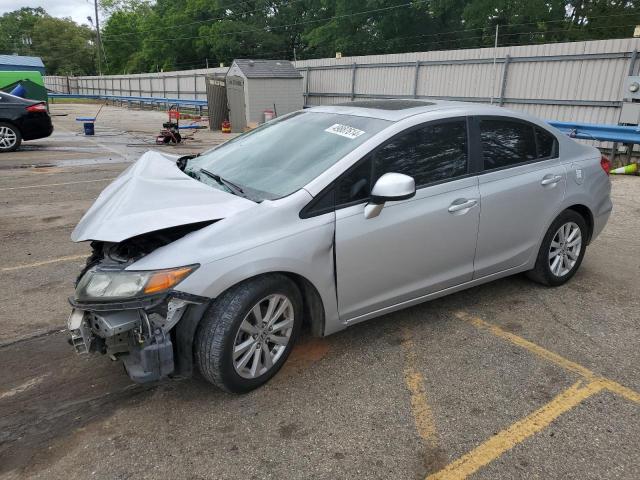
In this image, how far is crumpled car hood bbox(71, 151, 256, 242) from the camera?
2682mm

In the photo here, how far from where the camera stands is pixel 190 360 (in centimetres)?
267

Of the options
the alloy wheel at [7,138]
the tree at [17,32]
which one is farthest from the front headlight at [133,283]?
the tree at [17,32]

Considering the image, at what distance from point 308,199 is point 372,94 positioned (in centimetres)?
1660

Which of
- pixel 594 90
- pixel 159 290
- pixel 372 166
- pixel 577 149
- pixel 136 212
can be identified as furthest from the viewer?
pixel 594 90

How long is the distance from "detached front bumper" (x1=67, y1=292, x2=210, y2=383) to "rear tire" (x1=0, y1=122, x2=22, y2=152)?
38.6 ft

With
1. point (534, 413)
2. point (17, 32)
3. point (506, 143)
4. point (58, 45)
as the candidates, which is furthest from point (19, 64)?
point (17, 32)

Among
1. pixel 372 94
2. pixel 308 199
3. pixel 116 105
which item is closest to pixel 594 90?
pixel 372 94

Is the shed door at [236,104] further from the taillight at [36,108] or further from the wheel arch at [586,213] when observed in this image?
the wheel arch at [586,213]

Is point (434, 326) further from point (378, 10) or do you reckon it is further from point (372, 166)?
point (378, 10)

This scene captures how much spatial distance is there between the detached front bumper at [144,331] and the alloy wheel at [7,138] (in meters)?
11.8

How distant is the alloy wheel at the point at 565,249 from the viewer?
4.29 metres

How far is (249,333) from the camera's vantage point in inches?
111

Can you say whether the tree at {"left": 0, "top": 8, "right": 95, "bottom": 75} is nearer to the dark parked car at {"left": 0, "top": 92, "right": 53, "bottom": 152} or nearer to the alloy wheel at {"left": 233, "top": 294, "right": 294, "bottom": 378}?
the dark parked car at {"left": 0, "top": 92, "right": 53, "bottom": 152}

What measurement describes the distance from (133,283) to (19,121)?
468 inches
